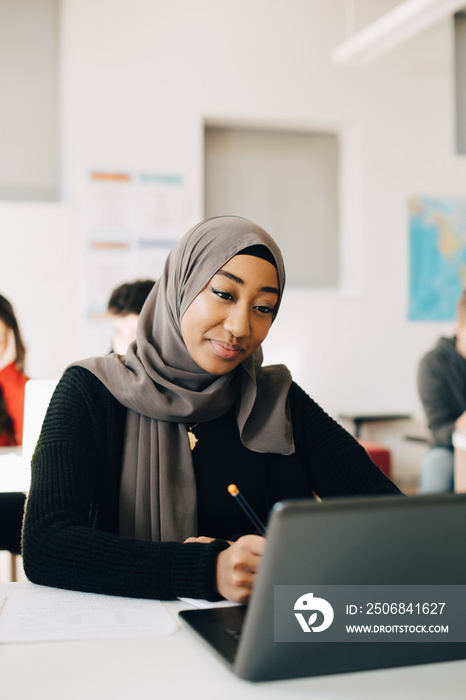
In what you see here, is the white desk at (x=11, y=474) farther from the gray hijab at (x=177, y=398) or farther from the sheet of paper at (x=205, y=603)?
the sheet of paper at (x=205, y=603)

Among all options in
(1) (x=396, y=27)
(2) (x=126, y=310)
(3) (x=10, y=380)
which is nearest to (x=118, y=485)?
(2) (x=126, y=310)

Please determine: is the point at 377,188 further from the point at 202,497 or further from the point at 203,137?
the point at 202,497

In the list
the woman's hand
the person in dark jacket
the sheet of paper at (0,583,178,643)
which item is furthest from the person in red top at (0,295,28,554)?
the person in dark jacket

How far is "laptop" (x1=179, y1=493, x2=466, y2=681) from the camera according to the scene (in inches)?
26.6

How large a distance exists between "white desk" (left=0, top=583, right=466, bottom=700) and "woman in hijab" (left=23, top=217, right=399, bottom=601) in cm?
41

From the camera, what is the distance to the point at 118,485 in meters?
1.38

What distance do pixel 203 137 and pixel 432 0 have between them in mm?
1582

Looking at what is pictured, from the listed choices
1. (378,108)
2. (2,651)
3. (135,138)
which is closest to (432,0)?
(378,108)

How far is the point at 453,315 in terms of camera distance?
16.0ft

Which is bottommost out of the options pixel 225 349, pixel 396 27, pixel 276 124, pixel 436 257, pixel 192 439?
pixel 192 439

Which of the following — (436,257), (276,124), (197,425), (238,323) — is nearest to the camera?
(238,323)

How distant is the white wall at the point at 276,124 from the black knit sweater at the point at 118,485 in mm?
2770

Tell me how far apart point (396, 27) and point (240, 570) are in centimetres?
322

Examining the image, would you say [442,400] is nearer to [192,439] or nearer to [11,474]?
[11,474]
